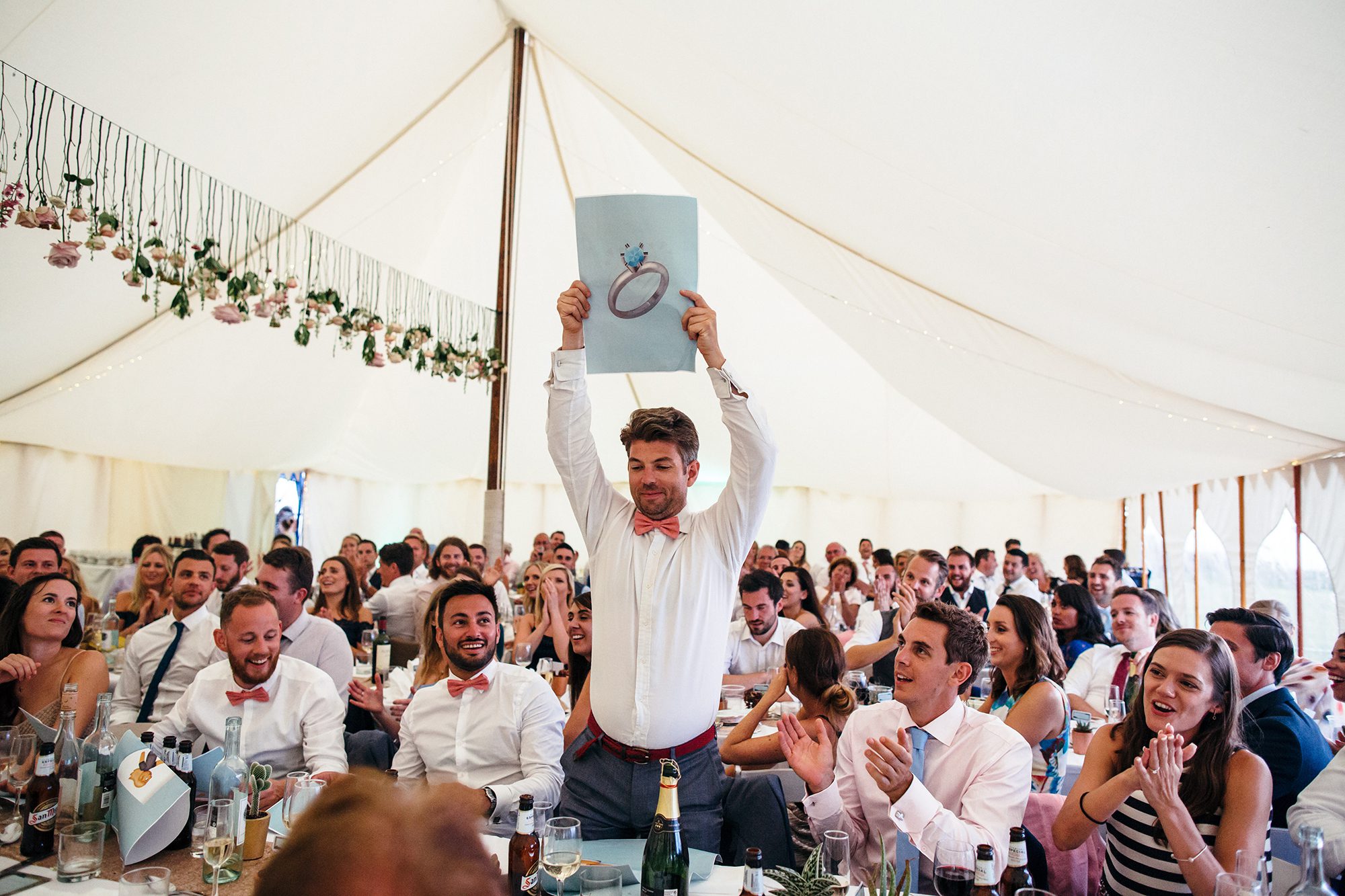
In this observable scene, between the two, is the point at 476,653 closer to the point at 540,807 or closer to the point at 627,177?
the point at 540,807

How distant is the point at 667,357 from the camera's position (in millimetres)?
2408

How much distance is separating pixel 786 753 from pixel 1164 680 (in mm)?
1077

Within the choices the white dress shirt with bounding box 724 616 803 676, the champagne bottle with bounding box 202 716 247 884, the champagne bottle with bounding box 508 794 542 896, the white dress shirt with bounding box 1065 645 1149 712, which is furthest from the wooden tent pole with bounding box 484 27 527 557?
the champagne bottle with bounding box 508 794 542 896

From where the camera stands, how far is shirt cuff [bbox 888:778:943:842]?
6.89 ft

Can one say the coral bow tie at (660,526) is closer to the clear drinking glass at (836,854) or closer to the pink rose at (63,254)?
the clear drinking glass at (836,854)

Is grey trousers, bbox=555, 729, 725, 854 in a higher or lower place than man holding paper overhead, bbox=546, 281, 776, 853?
lower

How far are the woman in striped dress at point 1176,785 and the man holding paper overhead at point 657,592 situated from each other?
41.6 inches

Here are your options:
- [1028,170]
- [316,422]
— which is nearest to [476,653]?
[1028,170]

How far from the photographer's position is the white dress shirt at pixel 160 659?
4234mm

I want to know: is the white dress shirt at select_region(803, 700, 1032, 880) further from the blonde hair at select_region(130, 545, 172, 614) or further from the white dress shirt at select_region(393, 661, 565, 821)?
the blonde hair at select_region(130, 545, 172, 614)

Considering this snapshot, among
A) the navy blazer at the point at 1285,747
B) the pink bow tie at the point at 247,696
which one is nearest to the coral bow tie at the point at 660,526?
the pink bow tie at the point at 247,696

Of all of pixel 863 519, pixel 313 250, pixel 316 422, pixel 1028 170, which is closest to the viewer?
pixel 1028 170

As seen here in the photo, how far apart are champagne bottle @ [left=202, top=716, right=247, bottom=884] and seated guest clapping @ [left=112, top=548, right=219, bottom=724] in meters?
2.19

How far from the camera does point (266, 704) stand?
310cm
